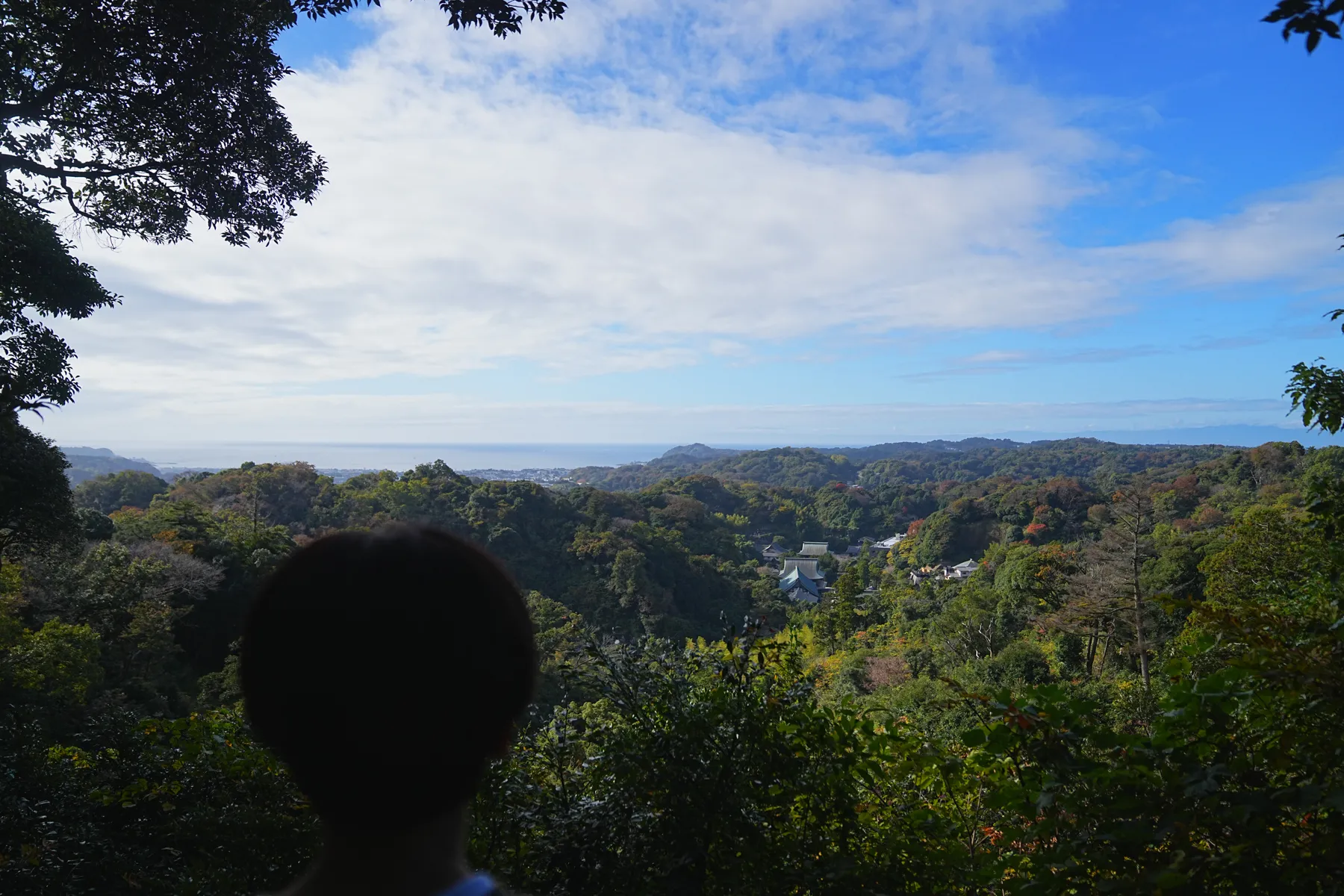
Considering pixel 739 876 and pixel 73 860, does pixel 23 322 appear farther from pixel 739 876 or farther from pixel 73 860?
pixel 739 876

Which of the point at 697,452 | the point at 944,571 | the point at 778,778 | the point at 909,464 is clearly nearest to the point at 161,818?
the point at 778,778

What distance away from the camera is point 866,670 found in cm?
1972

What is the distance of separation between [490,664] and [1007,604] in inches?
953

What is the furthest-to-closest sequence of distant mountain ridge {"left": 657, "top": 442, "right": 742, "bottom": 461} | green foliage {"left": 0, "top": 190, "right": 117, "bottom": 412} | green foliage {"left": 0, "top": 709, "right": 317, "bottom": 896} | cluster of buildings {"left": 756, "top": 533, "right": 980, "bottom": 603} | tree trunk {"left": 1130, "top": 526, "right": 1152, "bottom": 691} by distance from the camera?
distant mountain ridge {"left": 657, "top": 442, "right": 742, "bottom": 461}, cluster of buildings {"left": 756, "top": 533, "right": 980, "bottom": 603}, tree trunk {"left": 1130, "top": 526, "right": 1152, "bottom": 691}, green foliage {"left": 0, "top": 190, "right": 117, "bottom": 412}, green foliage {"left": 0, "top": 709, "right": 317, "bottom": 896}

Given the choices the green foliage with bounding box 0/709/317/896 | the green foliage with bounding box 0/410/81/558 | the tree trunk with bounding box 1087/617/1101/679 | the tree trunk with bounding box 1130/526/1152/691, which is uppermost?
the green foliage with bounding box 0/410/81/558

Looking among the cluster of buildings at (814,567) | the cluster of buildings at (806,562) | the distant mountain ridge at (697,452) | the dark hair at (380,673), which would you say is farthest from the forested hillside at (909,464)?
the dark hair at (380,673)

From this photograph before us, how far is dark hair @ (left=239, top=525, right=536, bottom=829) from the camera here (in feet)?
2.21

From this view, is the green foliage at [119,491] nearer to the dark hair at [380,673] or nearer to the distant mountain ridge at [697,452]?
the dark hair at [380,673]

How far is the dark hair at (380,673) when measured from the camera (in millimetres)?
675

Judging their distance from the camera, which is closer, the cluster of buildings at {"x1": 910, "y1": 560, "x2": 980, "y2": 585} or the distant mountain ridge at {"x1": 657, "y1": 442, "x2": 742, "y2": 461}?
the cluster of buildings at {"x1": 910, "y1": 560, "x2": 980, "y2": 585}

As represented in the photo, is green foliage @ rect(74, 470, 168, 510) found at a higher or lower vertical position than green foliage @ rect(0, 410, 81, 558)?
lower

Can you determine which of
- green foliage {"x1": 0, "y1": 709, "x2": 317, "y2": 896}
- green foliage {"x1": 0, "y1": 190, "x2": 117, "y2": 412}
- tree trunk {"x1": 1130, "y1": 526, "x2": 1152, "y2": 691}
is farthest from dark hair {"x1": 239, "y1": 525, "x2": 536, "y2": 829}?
tree trunk {"x1": 1130, "y1": 526, "x2": 1152, "y2": 691}

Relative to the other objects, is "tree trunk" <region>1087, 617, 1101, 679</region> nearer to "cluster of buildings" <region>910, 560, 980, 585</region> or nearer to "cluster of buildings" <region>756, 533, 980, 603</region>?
"cluster of buildings" <region>756, 533, 980, 603</region>

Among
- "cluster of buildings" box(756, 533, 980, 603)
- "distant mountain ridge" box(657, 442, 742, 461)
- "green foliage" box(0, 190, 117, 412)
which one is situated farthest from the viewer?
"distant mountain ridge" box(657, 442, 742, 461)
